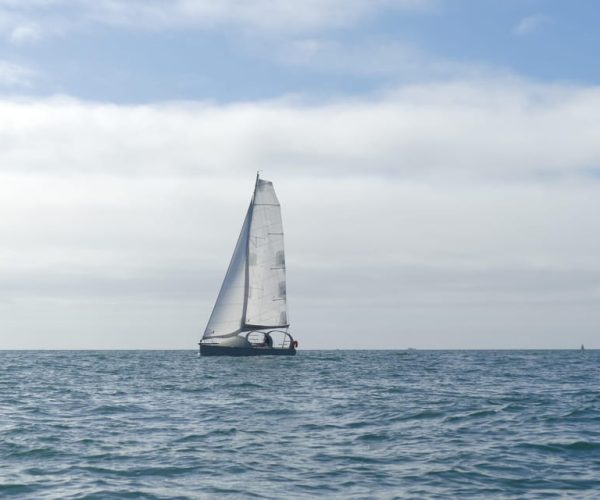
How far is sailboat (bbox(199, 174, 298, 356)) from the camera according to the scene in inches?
2968

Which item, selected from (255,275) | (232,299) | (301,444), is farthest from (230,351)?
(301,444)

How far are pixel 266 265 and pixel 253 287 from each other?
2585mm

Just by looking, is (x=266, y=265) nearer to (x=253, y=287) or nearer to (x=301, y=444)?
(x=253, y=287)

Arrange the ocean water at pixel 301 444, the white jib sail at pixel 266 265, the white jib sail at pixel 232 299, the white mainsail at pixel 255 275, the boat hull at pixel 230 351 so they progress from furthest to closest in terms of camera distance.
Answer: the white jib sail at pixel 232 299
the boat hull at pixel 230 351
the white mainsail at pixel 255 275
the white jib sail at pixel 266 265
the ocean water at pixel 301 444

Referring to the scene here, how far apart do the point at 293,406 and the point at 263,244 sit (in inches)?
1864

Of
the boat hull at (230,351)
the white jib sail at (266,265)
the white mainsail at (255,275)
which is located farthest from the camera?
the boat hull at (230,351)

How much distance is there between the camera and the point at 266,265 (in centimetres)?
7688

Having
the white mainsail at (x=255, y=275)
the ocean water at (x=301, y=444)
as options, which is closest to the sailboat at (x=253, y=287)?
the white mainsail at (x=255, y=275)

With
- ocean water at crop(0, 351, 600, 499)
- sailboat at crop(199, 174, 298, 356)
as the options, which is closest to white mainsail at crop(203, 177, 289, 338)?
sailboat at crop(199, 174, 298, 356)

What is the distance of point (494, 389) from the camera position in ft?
121

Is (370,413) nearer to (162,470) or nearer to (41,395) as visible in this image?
(162,470)

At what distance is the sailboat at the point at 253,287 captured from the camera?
247 ft

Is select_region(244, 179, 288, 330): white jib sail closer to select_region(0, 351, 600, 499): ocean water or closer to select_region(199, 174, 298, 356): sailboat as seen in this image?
select_region(199, 174, 298, 356): sailboat

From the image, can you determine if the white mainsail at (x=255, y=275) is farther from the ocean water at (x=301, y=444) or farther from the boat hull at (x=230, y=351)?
the ocean water at (x=301, y=444)
